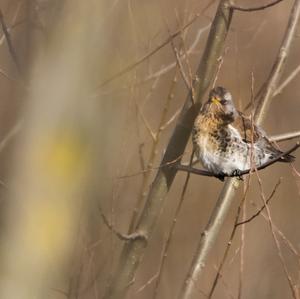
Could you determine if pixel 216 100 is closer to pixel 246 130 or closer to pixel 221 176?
pixel 246 130

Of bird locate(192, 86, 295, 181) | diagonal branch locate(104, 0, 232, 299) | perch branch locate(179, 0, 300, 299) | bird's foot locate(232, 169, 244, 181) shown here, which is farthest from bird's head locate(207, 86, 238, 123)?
diagonal branch locate(104, 0, 232, 299)

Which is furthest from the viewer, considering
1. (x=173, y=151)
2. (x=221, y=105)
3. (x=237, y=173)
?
(x=221, y=105)

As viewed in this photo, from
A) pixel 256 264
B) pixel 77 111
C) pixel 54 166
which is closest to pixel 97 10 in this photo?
pixel 77 111

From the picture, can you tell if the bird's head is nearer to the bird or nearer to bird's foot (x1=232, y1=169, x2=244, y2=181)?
the bird

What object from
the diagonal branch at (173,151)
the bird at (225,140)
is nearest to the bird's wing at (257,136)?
the bird at (225,140)

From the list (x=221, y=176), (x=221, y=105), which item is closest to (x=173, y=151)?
(x=221, y=176)

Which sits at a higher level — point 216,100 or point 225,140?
point 216,100
